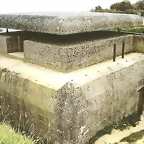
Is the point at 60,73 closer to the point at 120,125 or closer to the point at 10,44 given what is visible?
the point at 120,125

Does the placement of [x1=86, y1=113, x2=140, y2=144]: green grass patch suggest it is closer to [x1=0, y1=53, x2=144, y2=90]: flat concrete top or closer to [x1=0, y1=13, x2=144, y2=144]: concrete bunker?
[x1=0, y1=13, x2=144, y2=144]: concrete bunker

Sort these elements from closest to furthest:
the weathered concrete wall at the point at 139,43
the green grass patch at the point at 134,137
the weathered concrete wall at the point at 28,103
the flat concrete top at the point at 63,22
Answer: the weathered concrete wall at the point at 28,103, the flat concrete top at the point at 63,22, the green grass patch at the point at 134,137, the weathered concrete wall at the point at 139,43

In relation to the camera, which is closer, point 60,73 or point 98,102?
point 98,102

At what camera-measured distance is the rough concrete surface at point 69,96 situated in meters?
4.77

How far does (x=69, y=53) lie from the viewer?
5367 millimetres

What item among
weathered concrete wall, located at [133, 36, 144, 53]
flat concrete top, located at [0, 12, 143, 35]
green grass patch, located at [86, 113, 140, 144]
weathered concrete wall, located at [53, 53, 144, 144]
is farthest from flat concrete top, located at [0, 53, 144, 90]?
green grass patch, located at [86, 113, 140, 144]

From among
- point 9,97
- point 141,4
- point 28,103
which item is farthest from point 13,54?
point 141,4

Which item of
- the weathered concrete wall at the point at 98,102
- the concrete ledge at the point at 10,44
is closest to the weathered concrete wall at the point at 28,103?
the weathered concrete wall at the point at 98,102

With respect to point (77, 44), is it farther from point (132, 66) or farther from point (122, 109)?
point (122, 109)

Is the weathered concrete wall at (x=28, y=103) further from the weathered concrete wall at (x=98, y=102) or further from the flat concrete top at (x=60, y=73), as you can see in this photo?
the weathered concrete wall at (x=98, y=102)

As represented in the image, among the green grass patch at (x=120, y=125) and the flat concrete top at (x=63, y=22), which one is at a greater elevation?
the flat concrete top at (x=63, y=22)

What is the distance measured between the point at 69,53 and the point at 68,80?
69 centimetres

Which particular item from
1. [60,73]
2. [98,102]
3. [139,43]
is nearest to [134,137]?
[98,102]

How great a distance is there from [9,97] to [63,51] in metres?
1.79
